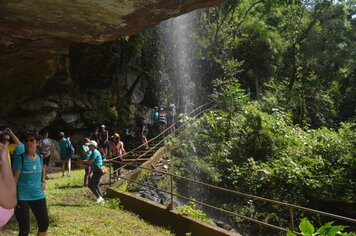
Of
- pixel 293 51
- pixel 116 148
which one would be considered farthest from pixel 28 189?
pixel 293 51

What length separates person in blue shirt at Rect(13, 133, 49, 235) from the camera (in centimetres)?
511

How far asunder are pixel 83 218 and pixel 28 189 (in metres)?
3.13

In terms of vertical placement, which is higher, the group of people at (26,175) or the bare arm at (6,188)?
the bare arm at (6,188)

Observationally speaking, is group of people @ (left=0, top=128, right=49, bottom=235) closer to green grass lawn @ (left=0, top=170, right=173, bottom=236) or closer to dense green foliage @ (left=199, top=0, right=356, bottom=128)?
green grass lawn @ (left=0, top=170, right=173, bottom=236)

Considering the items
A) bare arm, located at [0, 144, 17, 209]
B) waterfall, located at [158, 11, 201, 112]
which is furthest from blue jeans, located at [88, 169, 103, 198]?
waterfall, located at [158, 11, 201, 112]

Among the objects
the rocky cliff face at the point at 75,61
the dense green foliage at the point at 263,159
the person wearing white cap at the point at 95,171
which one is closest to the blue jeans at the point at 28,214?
the rocky cliff face at the point at 75,61

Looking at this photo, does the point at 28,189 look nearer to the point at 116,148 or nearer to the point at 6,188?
the point at 6,188

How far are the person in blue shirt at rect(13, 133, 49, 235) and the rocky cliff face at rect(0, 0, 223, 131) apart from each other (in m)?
2.37

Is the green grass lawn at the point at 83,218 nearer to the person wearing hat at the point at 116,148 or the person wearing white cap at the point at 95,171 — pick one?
the person wearing white cap at the point at 95,171

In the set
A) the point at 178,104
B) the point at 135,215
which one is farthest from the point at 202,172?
the point at 178,104

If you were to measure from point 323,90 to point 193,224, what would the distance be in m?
26.5

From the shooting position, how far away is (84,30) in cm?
693

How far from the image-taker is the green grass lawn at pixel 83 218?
23.8ft

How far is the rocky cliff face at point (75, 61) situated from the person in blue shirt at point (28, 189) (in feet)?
7.78
